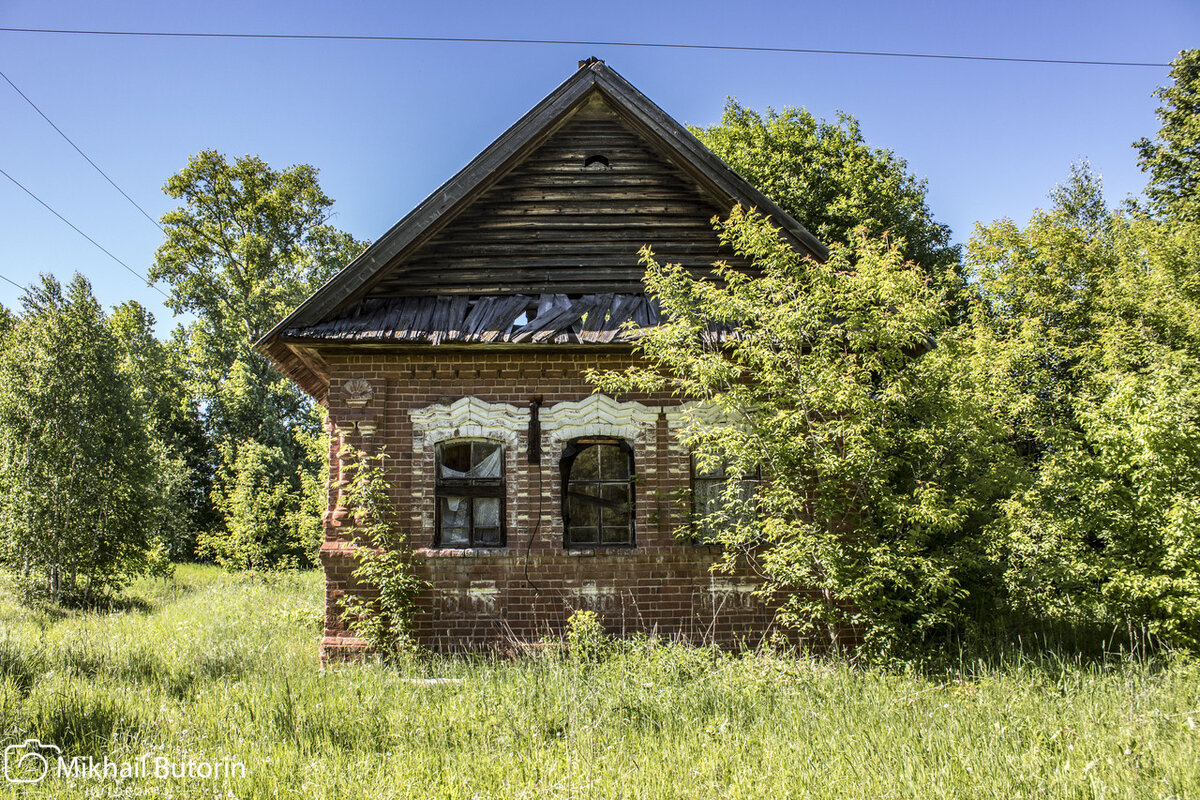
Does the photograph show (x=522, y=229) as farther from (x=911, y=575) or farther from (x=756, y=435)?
(x=911, y=575)

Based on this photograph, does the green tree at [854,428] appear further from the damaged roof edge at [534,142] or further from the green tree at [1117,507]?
the damaged roof edge at [534,142]

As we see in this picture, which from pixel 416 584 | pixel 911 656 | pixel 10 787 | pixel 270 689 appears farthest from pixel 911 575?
pixel 10 787

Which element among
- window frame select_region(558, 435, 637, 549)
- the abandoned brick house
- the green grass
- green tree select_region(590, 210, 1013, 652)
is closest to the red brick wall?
the abandoned brick house

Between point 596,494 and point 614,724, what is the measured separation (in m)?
3.26

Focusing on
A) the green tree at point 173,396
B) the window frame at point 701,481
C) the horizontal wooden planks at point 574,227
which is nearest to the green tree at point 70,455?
the horizontal wooden planks at point 574,227

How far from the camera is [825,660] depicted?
737 cm

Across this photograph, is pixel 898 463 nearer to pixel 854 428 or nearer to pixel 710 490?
pixel 854 428

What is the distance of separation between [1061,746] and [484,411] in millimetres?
6045

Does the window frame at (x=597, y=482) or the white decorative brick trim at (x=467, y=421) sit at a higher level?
the white decorative brick trim at (x=467, y=421)

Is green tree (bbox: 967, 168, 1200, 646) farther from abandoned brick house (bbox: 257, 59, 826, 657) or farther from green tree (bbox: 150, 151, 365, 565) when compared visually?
green tree (bbox: 150, 151, 365, 565)

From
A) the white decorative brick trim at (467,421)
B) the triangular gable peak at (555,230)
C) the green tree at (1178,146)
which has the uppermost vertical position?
the green tree at (1178,146)

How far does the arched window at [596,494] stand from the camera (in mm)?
8180

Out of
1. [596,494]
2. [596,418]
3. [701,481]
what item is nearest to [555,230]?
[596,418]

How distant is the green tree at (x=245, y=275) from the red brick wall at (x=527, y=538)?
18477 millimetres
